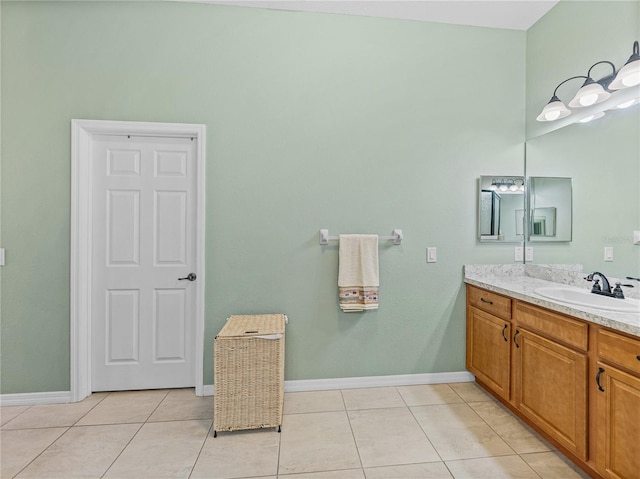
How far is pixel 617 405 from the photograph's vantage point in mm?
1384

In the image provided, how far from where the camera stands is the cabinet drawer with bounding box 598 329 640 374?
1305 mm

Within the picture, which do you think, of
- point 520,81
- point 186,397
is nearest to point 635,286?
point 520,81

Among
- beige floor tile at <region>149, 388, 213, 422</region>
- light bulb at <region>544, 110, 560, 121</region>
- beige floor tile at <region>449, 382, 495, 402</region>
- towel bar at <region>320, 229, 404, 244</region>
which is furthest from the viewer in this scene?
towel bar at <region>320, 229, 404, 244</region>

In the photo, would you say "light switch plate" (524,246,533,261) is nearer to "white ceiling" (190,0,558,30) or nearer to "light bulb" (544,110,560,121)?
"light bulb" (544,110,560,121)

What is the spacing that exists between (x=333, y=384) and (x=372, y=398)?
0.32 metres

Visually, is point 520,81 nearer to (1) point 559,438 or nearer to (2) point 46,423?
(1) point 559,438

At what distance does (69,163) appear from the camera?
2.28 meters

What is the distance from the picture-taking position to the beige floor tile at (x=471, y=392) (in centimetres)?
236

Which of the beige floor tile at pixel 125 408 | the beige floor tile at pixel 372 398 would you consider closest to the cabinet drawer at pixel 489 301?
the beige floor tile at pixel 372 398

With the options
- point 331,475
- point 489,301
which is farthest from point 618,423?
point 331,475

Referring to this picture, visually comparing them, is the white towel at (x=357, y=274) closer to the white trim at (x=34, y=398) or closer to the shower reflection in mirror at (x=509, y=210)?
the shower reflection in mirror at (x=509, y=210)

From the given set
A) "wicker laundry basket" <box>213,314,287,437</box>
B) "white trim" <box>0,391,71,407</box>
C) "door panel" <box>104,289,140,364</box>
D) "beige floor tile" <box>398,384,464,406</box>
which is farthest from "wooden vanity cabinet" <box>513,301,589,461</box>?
"white trim" <box>0,391,71,407</box>

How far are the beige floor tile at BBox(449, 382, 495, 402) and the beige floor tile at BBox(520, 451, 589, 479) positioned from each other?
0.60 metres

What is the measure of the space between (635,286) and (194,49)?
10.8 feet
